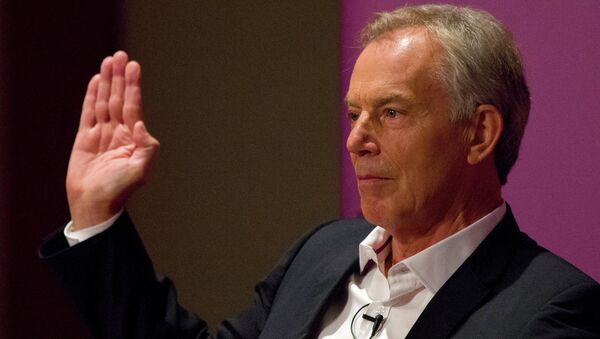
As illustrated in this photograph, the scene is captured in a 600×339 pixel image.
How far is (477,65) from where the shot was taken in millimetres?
Result: 1666

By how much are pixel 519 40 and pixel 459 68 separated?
1.09 ft

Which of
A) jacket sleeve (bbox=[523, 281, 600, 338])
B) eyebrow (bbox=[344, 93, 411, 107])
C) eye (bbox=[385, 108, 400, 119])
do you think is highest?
eyebrow (bbox=[344, 93, 411, 107])

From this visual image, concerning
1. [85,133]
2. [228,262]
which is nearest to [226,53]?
[228,262]

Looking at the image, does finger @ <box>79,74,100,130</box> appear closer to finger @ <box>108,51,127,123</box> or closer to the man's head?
finger @ <box>108,51,127,123</box>

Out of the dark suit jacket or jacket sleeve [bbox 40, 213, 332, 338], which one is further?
jacket sleeve [bbox 40, 213, 332, 338]

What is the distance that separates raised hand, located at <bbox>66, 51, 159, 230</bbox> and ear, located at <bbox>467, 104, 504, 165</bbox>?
56 centimetres

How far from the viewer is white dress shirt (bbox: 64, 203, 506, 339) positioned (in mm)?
1680

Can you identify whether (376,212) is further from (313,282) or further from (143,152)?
(143,152)

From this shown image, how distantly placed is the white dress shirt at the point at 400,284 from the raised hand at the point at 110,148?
0.04m

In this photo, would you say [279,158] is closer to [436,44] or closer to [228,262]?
[228,262]

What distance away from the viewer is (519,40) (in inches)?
76.5

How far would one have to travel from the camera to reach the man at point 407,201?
1634 millimetres

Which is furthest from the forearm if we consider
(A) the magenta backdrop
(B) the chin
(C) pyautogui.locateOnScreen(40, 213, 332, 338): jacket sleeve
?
(A) the magenta backdrop

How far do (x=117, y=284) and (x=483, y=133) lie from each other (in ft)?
2.29
